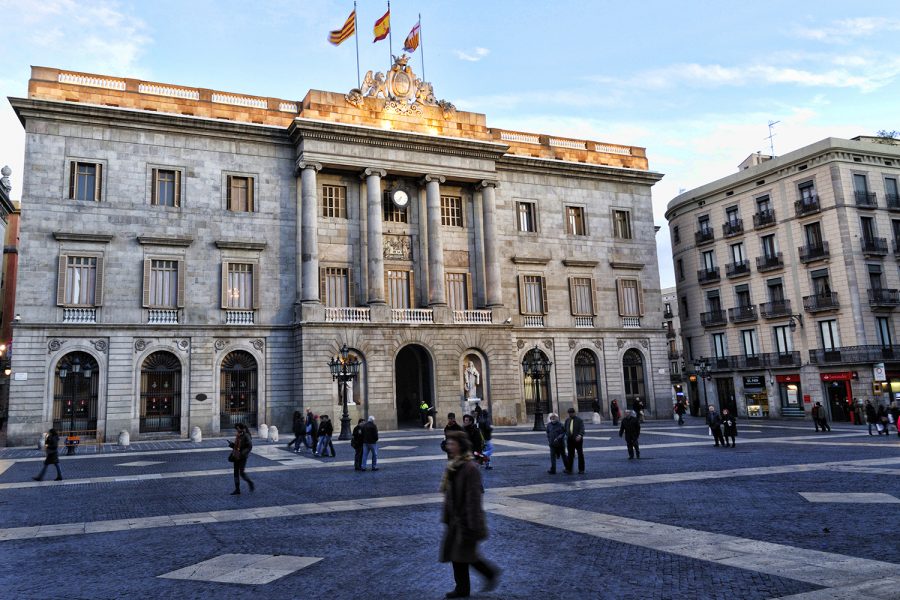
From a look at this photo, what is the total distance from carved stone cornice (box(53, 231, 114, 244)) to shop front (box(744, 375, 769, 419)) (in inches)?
1626

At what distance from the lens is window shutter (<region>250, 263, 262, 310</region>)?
33938 millimetres

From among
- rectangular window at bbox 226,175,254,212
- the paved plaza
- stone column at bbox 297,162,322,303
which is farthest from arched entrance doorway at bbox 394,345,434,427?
the paved plaza

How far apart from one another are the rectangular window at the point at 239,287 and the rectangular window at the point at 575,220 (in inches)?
794

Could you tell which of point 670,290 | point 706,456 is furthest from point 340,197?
point 670,290

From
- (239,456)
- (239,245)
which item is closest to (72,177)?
(239,245)

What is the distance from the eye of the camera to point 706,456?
65.8 feet

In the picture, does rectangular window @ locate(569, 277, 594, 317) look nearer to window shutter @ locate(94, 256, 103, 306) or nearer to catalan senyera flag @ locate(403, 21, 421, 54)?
catalan senyera flag @ locate(403, 21, 421, 54)

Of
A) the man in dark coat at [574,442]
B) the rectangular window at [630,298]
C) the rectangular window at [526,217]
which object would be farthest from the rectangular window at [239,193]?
the man in dark coat at [574,442]

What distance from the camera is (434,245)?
36.9 m

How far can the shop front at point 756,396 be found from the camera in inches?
1794

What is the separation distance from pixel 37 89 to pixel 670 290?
241 feet

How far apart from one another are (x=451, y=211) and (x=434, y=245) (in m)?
3.65

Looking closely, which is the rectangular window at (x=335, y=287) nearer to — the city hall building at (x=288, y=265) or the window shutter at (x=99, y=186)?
the city hall building at (x=288, y=265)

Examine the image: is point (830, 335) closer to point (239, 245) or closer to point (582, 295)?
point (582, 295)
